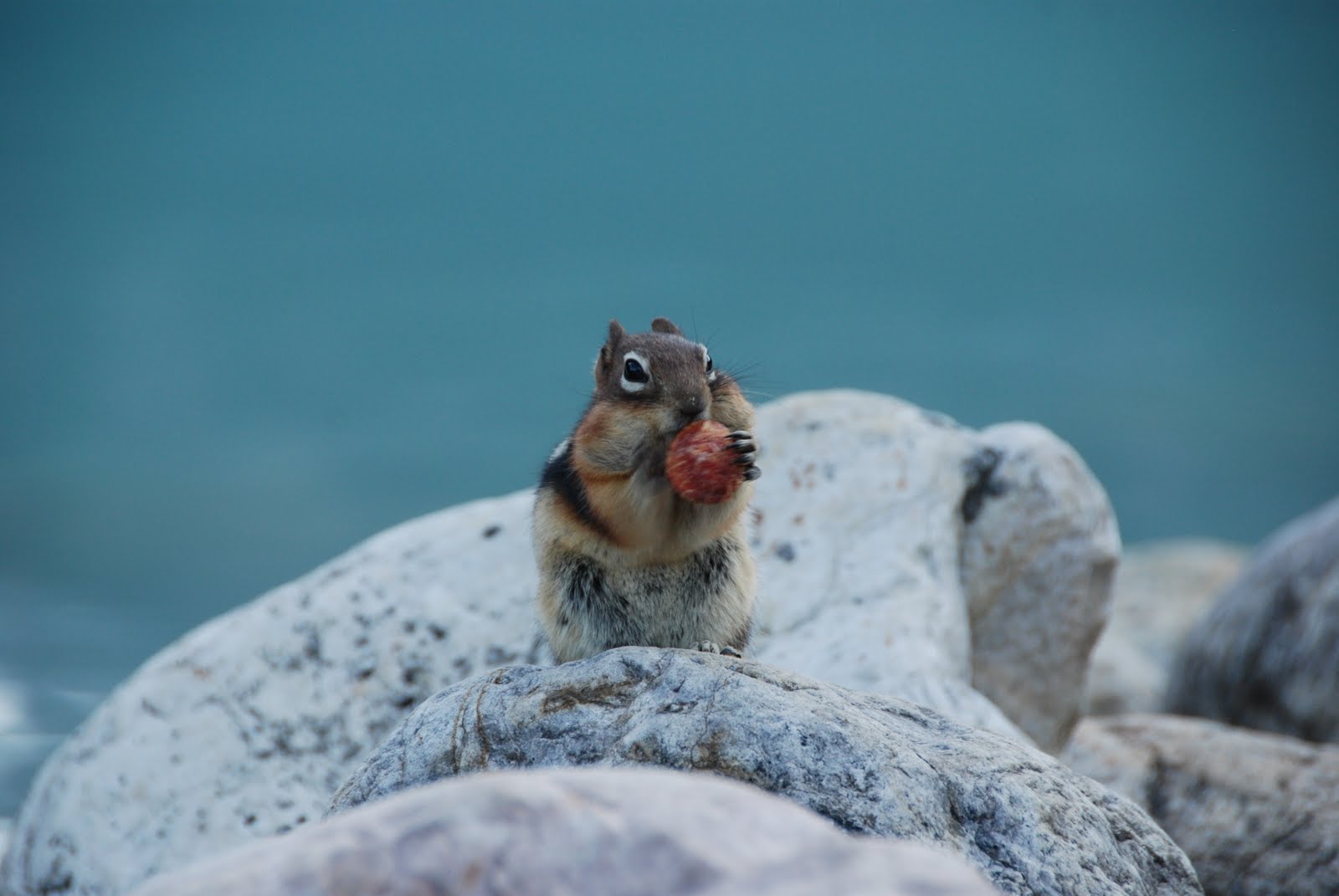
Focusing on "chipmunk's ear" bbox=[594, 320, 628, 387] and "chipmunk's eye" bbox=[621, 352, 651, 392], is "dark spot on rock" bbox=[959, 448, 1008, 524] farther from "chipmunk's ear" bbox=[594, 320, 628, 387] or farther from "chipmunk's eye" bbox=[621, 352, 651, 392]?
"chipmunk's eye" bbox=[621, 352, 651, 392]

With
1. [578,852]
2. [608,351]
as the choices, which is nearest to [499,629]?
[608,351]

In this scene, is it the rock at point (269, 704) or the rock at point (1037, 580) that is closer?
the rock at point (269, 704)

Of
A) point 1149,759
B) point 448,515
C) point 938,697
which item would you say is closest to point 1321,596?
point 1149,759

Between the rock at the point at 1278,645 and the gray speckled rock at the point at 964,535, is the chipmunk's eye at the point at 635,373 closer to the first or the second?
the gray speckled rock at the point at 964,535

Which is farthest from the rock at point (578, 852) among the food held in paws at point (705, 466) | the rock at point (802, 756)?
the food held in paws at point (705, 466)

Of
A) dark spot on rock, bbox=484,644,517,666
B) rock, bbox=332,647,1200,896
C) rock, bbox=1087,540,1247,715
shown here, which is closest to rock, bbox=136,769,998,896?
rock, bbox=332,647,1200,896

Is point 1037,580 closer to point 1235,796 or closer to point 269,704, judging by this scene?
point 1235,796
